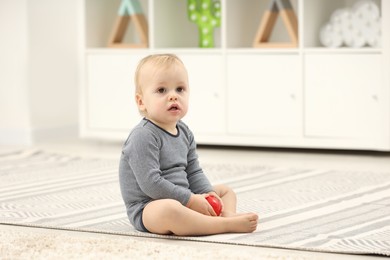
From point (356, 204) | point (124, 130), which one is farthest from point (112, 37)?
point (356, 204)

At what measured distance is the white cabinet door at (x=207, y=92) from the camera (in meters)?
3.69

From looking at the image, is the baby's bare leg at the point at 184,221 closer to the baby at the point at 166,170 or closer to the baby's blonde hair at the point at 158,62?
the baby at the point at 166,170

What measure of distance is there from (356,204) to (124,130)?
174 centimetres

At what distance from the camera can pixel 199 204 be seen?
1.97 m

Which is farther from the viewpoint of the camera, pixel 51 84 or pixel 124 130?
pixel 51 84

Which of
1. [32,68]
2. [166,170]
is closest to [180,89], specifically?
[166,170]

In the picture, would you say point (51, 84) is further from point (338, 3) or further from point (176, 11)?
point (338, 3)

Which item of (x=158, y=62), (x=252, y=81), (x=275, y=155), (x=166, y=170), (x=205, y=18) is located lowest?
(x=275, y=155)

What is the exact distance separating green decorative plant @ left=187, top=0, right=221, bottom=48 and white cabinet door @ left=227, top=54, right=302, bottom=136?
0.77ft

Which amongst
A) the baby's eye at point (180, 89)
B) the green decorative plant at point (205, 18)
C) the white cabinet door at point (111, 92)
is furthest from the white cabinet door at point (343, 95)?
the baby's eye at point (180, 89)

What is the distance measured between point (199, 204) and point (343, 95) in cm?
161

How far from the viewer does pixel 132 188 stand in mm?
2008

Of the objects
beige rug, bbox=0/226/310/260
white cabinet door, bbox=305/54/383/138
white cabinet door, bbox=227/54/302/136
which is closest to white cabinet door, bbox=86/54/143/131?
white cabinet door, bbox=227/54/302/136

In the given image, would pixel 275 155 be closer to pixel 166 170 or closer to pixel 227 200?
pixel 227 200
